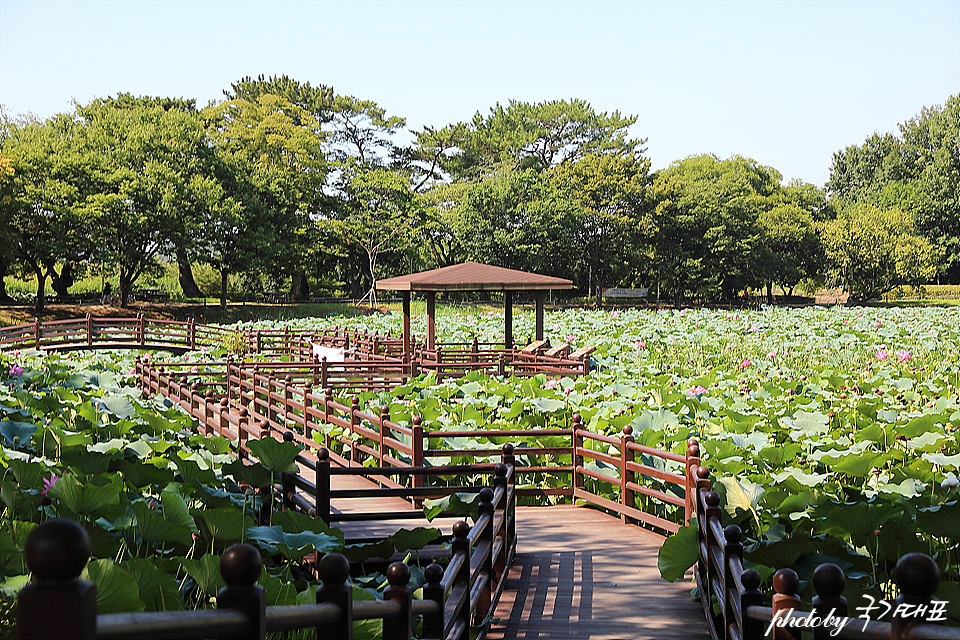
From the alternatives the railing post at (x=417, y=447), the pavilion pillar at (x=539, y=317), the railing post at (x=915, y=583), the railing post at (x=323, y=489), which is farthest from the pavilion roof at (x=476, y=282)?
the railing post at (x=915, y=583)

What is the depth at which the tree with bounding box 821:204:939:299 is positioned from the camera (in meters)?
47.0

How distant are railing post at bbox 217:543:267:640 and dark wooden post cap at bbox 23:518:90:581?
317 millimetres

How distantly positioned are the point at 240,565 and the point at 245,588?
0.06m

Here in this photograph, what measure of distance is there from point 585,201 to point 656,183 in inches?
176

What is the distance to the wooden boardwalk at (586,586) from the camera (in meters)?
4.13

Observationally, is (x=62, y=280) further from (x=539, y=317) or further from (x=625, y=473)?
(x=625, y=473)

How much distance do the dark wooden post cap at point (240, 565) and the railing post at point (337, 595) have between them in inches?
14.3

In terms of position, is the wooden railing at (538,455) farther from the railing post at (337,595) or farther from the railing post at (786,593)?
the railing post at (337,595)

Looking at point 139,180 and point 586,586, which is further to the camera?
point 139,180

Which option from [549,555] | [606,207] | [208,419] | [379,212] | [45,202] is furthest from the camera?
[606,207]

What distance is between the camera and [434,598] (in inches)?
112

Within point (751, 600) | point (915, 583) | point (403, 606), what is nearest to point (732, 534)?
point (751, 600)

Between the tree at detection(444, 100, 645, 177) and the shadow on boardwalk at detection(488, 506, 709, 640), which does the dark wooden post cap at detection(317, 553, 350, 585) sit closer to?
the shadow on boardwalk at detection(488, 506, 709, 640)

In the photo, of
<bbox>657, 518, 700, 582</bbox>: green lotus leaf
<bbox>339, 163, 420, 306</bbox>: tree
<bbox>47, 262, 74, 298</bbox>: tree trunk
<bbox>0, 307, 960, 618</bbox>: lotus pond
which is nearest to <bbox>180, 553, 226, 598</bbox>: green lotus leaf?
<bbox>0, 307, 960, 618</bbox>: lotus pond
